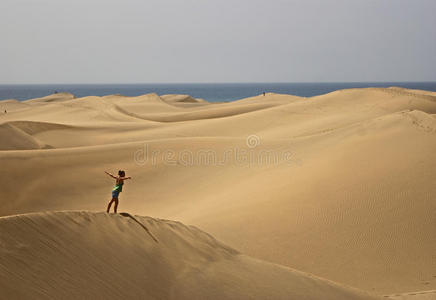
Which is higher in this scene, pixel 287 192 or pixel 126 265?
pixel 126 265

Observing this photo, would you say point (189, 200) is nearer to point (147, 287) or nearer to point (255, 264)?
point (255, 264)

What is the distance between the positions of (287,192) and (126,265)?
6.46m

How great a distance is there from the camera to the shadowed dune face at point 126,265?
4.38m

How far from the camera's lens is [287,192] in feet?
35.8

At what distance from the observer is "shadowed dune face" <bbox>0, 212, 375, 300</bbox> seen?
14.4 feet

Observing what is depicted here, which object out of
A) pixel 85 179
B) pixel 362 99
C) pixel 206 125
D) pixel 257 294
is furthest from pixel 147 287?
pixel 362 99

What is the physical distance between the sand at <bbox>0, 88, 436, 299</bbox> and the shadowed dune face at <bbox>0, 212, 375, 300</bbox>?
78 mm

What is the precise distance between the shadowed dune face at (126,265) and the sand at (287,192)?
78 millimetres

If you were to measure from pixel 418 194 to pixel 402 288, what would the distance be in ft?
10.7

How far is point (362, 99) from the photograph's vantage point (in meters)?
29.1

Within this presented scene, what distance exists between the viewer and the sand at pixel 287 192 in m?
8.02

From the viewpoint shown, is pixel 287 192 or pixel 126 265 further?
pixel 287 192

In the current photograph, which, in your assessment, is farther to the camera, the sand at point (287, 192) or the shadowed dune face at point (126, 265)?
the sand at point (287, 192)

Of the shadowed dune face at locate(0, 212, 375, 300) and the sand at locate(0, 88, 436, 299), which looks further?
the sand at locate(0, 88, 436, 299)
